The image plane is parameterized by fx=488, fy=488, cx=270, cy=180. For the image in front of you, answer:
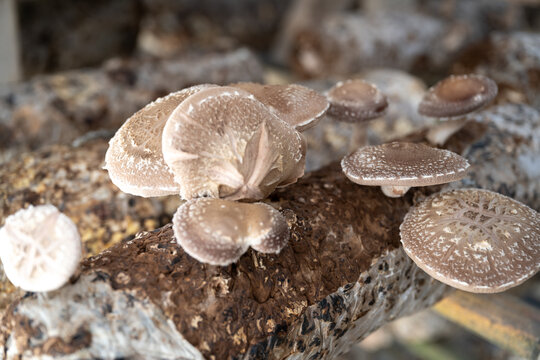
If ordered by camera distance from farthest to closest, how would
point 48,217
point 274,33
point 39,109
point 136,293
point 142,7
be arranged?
point 274,33 < point 142,7 < point 39,109 < point 136,293 < point 48,217

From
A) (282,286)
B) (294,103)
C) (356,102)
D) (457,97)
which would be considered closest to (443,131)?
(457,97)

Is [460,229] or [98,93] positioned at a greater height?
[460,229]

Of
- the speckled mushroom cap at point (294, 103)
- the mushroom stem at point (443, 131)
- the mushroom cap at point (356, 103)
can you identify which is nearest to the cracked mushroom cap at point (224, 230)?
the speckled mushroom cap at point (294, 103)

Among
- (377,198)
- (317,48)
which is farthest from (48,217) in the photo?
(317,48)

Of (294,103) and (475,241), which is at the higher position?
(294,103)

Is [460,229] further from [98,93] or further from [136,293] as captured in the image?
[98,93]

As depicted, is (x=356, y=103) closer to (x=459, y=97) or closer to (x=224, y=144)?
(x=459, y=97)

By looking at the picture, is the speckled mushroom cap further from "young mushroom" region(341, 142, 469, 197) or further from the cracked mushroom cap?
the cracked mushroom cap

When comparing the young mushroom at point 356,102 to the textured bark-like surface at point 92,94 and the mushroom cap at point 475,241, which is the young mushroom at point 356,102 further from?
the textured bark-like surface at point 92,94
